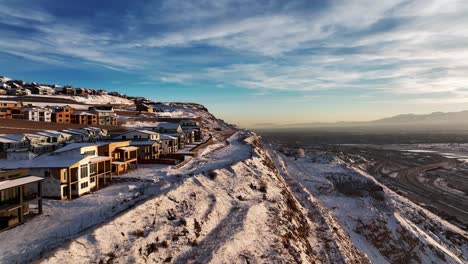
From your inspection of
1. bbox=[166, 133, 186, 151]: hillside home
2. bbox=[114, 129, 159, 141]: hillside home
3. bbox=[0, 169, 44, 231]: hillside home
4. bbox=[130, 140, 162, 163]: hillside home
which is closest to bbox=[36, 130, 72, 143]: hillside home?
bbox=[114, 129, 159, 141]: hillside home

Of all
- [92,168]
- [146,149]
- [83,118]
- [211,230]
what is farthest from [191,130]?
[211,230]

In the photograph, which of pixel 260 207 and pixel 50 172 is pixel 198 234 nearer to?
pixel 260 207

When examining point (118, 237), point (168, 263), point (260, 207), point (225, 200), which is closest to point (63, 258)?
point (118, 237)

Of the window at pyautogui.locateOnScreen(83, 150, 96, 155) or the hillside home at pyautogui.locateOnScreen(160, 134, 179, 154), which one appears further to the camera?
the hillside home at pyautogui.locateOnScreen(160, 134, 179, 154)

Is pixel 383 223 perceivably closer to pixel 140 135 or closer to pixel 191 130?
pixel 140 135

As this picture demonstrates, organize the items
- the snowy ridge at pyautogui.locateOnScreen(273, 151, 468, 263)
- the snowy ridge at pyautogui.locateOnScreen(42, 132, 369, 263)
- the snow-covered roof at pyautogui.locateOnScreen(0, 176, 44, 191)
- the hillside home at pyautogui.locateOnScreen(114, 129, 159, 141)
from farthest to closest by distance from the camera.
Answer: the hillside home at pyautogui.locateOnScreen(114, 129, 159, 141)
the snowy ridge at pyautogui.locateOnScreen(273, 151, 468, 263)
the snow-covered roof at pyautogui.locateOnScreen(0, 176, 44, 191)
the snowy ridge at pyautogui.locateOnScreen(42, 132, 369, 263)

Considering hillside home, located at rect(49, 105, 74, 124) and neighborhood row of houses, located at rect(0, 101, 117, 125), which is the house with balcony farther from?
hillside home, located at rect(49, 105, 74, 124)

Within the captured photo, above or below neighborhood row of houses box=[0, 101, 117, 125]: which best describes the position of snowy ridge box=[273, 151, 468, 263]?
below

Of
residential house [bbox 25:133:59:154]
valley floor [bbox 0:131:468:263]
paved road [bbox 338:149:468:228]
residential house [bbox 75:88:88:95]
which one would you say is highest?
residential house [bbox 75:88:88:95]
